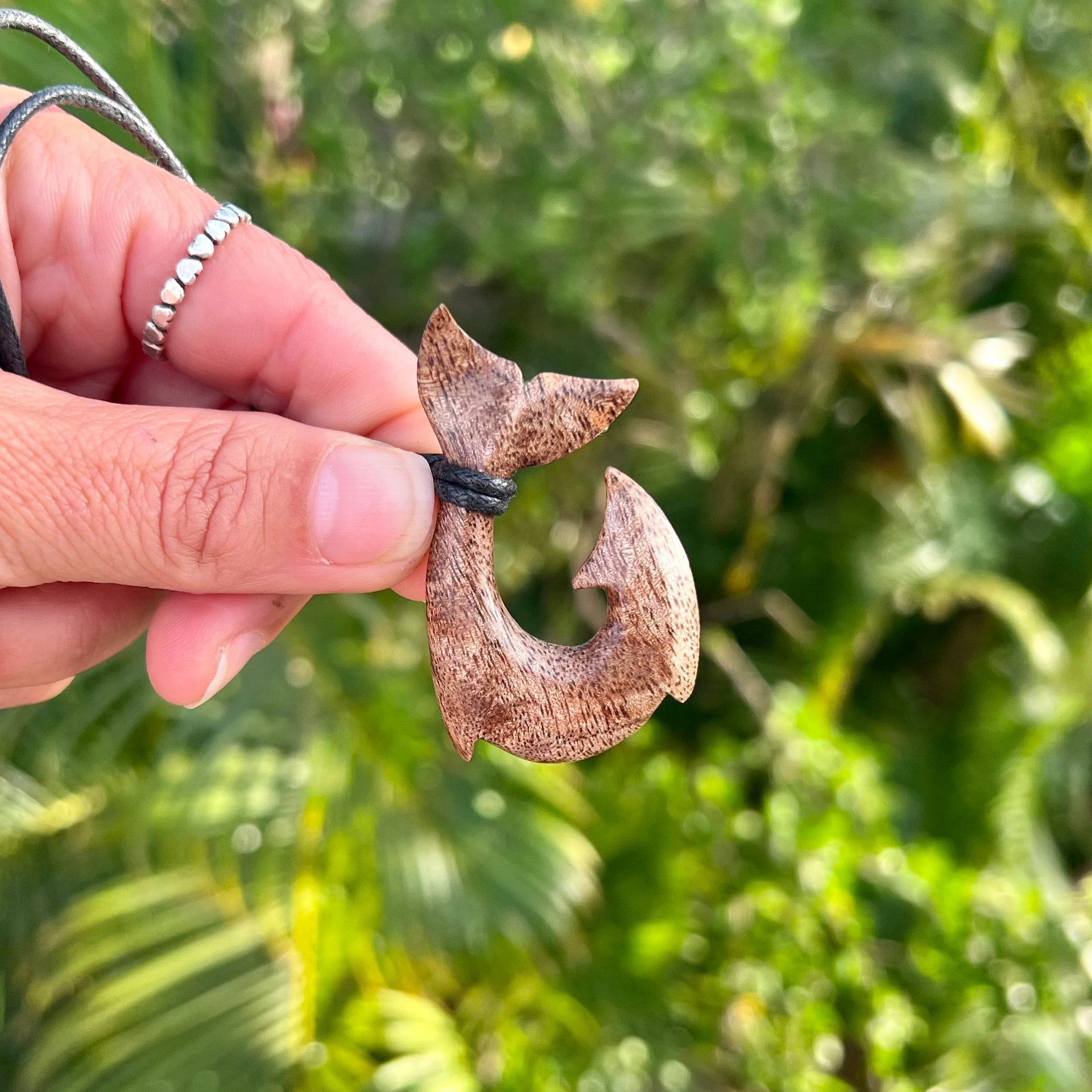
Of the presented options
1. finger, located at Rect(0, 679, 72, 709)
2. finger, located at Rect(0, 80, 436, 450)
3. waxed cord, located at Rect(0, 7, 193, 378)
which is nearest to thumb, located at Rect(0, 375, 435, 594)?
waxed cord, located at Rect(0, 7, 193, 378)

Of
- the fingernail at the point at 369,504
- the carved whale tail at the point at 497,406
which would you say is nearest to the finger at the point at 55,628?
the fingernail at the point at 369,504

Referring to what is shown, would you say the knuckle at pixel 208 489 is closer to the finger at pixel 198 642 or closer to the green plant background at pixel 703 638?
the finger at pixel 198 642

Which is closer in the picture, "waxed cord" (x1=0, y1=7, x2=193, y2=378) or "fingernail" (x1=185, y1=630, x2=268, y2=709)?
"waxed cord" (x1=0, y1=7, x2=193, y2=378)

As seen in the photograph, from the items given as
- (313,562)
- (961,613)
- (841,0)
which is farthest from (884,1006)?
(841,0)

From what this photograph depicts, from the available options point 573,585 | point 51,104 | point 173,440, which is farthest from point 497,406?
point 51,104

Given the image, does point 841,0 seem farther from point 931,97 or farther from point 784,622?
point 784,622

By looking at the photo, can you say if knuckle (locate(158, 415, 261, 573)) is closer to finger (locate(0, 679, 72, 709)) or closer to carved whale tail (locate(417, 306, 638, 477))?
carved whale tail (locate(417, 306, 638, 477))
